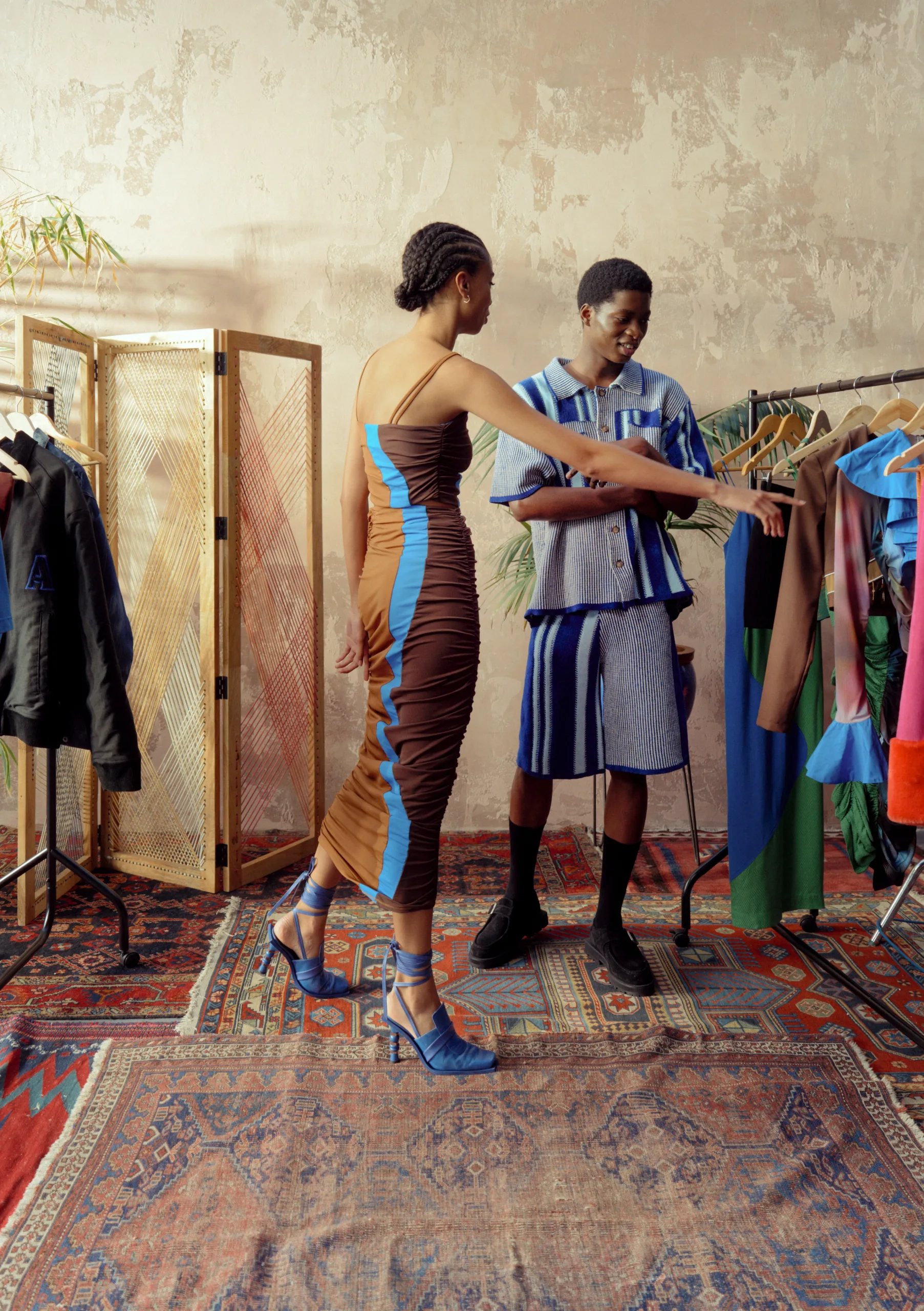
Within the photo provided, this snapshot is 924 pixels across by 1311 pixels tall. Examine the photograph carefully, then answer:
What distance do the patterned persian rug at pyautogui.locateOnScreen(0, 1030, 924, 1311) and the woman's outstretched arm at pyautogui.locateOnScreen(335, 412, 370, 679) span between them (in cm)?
85

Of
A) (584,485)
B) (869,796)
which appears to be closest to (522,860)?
(869,796)

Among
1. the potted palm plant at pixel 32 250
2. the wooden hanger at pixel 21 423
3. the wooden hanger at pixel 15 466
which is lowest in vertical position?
the wooden hanger at pixel 15 466

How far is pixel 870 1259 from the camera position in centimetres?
153

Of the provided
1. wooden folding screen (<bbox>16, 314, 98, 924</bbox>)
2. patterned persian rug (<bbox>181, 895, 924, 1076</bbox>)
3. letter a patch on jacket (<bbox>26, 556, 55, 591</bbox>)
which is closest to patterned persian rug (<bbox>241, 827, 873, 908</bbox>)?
patterned persian rug (<bbox>181, 895, 924, 1076</bbox>)

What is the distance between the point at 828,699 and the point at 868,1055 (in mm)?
1600

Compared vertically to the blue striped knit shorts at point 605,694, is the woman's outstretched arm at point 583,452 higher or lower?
higher

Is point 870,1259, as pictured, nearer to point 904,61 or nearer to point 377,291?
point 377,291

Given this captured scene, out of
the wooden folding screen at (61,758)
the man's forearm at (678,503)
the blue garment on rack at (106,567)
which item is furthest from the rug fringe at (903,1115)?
the wooden folding screen at (61,758)

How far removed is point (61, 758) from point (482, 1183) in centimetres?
200

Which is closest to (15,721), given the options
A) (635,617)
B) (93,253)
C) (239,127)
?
(635,617)

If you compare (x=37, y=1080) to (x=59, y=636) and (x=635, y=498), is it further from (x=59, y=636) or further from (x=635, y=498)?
(x=635, y=498)

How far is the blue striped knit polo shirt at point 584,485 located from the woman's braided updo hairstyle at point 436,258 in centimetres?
47

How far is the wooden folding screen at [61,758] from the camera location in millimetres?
2791

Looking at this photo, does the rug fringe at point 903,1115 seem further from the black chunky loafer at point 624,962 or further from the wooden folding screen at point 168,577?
the wooden folding screen at point 168,577
